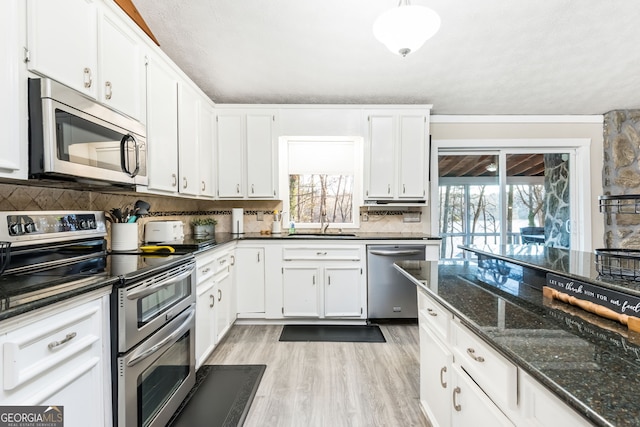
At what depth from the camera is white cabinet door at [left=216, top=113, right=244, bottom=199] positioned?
11.1 ft

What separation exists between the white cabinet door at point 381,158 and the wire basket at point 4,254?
2.88 meters

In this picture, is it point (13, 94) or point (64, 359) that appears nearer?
point (64, 359)

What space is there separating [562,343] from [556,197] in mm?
4087

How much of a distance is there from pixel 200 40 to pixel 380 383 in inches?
115

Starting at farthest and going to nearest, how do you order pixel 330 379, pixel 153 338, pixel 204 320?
pixel 204 320 < pixel 330 379 < pixel 153 338

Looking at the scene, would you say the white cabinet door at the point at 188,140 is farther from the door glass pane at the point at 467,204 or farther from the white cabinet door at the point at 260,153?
the door glass pane at the point at 467,204

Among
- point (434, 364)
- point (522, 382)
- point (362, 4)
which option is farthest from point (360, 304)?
point (362, 4)

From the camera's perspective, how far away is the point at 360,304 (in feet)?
10.5

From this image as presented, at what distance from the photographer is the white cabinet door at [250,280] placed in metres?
3.21

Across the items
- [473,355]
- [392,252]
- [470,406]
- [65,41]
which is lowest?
[470,406]

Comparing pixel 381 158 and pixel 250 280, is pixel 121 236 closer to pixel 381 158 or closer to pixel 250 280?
pixel 250 280

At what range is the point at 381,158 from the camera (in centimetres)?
343

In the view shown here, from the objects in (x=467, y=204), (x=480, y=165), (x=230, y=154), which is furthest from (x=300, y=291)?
(x=480, y=165)

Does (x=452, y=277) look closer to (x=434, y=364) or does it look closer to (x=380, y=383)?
(x=434, y=364)
